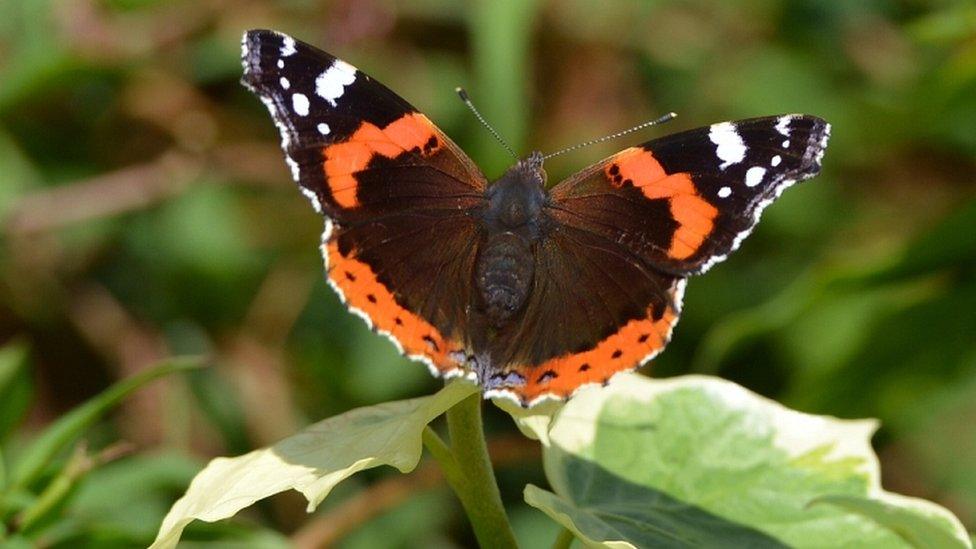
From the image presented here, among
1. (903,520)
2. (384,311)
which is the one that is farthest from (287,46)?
(903,520)

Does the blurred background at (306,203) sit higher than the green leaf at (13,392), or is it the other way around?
the blurred background at (306,203)

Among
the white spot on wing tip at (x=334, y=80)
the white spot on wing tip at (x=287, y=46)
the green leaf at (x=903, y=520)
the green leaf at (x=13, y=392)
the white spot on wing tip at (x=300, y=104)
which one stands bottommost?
the green leaf at (x=903, y=520)

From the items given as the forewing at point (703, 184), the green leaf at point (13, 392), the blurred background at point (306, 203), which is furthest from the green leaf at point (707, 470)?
the blurred background at point (306, 203)

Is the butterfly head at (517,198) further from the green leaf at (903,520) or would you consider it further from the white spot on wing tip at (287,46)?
the green leaf at (903,520)

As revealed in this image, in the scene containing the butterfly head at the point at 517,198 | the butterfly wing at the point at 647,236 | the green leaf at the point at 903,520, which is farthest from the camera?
the butterfly head at the point at 517,198

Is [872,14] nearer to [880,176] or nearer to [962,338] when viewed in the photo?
[880,176]

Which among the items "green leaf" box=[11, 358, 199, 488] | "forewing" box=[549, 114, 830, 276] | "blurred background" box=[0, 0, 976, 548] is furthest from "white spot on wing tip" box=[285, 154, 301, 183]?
"blurred background" box=[0, 0, 976, 548]

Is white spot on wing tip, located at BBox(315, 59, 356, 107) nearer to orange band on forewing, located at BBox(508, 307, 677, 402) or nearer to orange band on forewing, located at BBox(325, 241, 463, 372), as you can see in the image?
orange band on forewing, located at BBox(325, 241, 463, 372)
